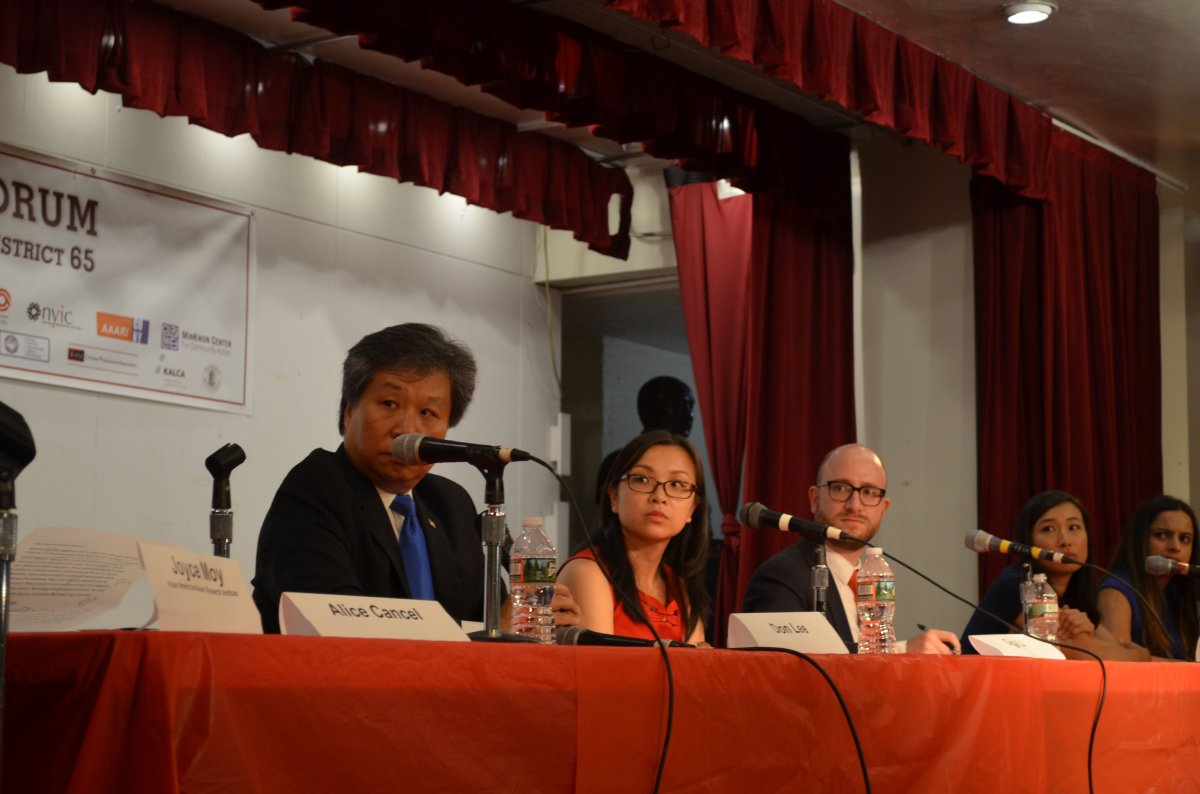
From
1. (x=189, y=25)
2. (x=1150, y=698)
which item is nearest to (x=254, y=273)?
(x=189, y=25)

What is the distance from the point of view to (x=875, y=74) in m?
4.23

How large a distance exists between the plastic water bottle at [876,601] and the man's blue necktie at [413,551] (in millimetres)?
841

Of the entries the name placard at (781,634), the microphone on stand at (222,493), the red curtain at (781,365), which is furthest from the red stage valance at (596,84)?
the name placard at (781,634)

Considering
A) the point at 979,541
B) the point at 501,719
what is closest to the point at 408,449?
the point at 501,719

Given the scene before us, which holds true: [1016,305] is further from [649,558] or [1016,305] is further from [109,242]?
[109,242]

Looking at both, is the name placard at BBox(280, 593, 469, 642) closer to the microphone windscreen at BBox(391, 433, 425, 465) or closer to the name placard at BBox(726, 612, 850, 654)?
the microphone windscreen at BBox(391, 433, 425, 465)

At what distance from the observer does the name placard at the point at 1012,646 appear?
2326mm

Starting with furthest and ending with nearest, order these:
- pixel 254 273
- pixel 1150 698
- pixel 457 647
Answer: pixel 254 273 → pixel 1150 698 → pixel 457 647

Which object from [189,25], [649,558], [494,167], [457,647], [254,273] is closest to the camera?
[457,647]

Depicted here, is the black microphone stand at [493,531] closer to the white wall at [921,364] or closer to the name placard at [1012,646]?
the name placard at [1012,646]

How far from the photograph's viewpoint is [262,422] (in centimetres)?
498

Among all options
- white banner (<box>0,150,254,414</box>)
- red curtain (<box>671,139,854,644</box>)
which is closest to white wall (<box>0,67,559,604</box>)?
white banner (<box>0,150,254,414</box>)

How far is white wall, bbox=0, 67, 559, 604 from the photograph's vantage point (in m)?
4.36

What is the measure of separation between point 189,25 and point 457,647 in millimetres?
3457
